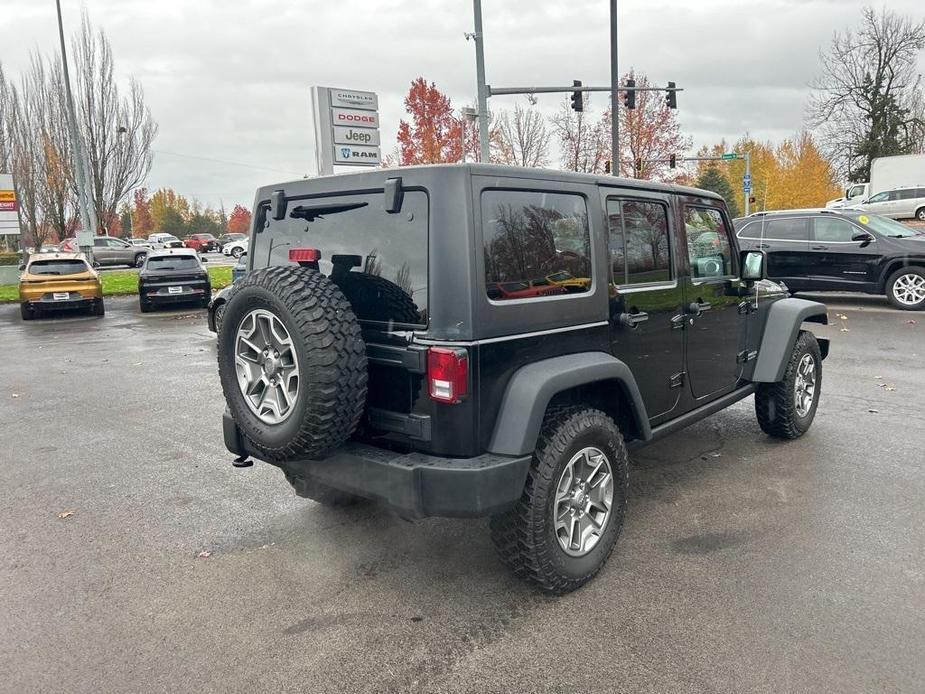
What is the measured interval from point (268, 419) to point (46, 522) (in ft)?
6.56

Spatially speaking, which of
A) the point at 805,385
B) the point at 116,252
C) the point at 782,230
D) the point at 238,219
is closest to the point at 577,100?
the point at 782,230

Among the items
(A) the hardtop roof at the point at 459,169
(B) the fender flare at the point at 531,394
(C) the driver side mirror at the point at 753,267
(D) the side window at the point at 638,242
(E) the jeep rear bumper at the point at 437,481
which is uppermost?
(A) the hardtop roof at the point at 459,169

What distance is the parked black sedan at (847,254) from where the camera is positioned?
1217 cm

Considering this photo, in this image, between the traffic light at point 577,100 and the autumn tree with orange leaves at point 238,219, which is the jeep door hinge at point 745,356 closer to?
the traffic light at point 577,100

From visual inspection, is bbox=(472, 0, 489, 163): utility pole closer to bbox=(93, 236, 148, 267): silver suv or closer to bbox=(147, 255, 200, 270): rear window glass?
bbox=(147, 255, 200, 270): rear window glass

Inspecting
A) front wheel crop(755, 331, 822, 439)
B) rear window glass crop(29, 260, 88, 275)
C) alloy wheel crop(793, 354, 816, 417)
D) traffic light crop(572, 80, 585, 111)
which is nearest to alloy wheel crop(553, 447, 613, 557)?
front wheel crop(755, 331, 822, 439)

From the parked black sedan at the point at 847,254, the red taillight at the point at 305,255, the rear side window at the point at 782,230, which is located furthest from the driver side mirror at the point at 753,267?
the rear side window at the point at 782,230

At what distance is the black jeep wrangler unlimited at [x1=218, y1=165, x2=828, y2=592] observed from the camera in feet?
9.52

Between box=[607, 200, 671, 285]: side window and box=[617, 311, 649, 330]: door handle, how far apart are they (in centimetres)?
17

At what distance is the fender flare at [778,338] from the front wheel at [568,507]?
2.04 metres

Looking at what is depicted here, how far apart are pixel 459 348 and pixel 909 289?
12076 millimetres

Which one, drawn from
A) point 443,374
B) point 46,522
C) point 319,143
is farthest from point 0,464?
point 319,143

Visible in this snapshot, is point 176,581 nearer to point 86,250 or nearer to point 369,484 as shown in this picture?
point 369,484

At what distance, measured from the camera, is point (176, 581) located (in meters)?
3.47
